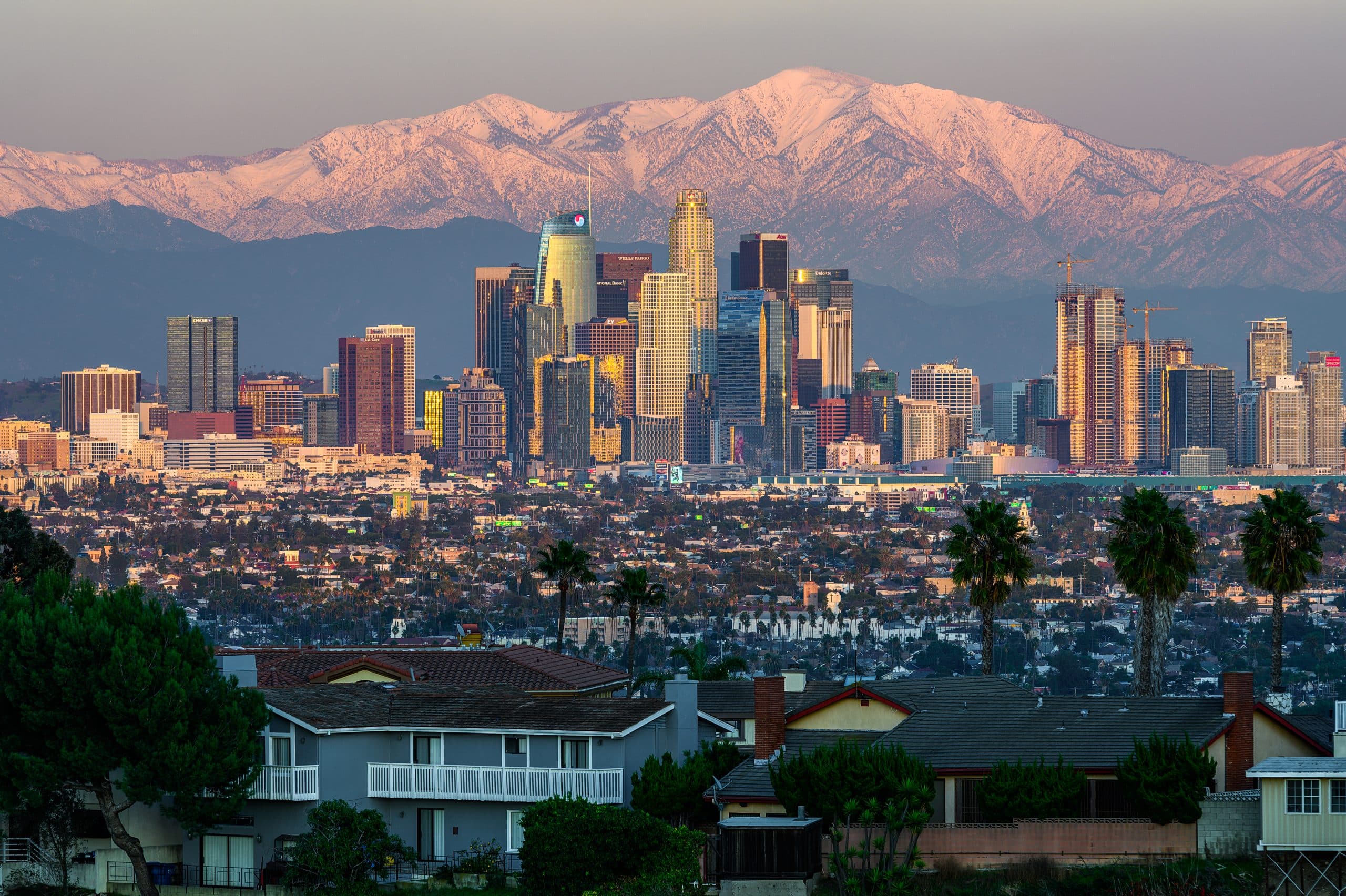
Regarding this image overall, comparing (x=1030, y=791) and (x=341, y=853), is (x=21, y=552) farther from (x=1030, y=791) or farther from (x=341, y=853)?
(x=1030, y=791)

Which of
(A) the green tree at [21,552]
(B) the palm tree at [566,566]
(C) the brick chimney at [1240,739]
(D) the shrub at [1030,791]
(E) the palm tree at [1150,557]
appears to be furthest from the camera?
(B) the palm tree at [566,566]

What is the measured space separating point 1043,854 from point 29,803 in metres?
23.3

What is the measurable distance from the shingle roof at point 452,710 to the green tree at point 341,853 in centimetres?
314

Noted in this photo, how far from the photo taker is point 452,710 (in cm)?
6203

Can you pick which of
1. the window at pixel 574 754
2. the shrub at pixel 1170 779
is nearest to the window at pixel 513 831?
the window at pixel 574 754

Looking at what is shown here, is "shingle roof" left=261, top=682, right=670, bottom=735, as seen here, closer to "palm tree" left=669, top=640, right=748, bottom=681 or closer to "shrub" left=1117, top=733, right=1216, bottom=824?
"shrub" left=1117, top=733, right=1216, bottom=824

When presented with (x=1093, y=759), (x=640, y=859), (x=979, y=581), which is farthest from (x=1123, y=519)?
(x=640, y=859)

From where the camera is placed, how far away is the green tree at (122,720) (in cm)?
5691

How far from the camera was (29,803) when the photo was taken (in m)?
57.7

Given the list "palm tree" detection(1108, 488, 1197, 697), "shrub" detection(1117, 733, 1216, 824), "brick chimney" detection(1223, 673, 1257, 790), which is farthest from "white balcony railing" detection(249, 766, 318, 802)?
"palm tree" detection(1108, 488, 1197, 697)

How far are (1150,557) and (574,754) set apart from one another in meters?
32.0

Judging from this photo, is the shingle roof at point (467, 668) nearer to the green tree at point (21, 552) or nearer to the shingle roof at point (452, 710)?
the shingle roof at point (452, 710)

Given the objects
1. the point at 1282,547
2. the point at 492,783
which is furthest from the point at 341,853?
the point at 1282,547

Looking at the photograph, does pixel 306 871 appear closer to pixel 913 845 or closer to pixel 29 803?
pixel 29 803
